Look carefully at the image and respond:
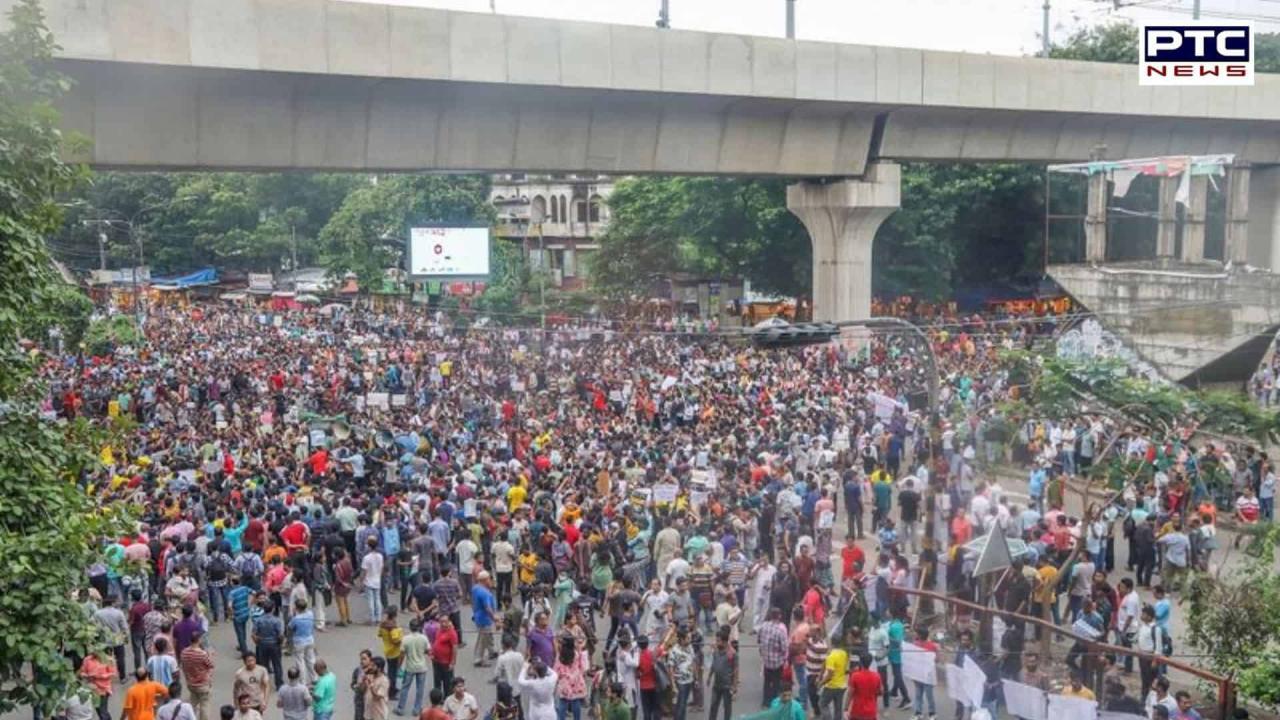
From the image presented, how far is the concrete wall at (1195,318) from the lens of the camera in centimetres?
2709

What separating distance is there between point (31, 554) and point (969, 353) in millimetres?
31149

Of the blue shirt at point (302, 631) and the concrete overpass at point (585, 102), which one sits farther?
the concrete overpass at point (585, 102)

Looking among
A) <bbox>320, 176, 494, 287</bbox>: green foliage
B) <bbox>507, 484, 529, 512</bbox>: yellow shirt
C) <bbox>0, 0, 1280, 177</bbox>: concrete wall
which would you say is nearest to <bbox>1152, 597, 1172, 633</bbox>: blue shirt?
<bbox>507, 484, 529, 512</bbox>: yellow shirt

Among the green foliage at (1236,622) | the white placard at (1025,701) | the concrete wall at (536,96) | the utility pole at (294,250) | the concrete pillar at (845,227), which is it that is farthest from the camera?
the utility pole at (294,250)

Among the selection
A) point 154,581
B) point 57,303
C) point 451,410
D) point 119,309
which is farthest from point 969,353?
point 119,309

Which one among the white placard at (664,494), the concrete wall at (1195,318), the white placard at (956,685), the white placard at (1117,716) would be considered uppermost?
the concrete wall at (1195,318)

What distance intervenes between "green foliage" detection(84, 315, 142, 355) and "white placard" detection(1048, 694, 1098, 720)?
3107cm

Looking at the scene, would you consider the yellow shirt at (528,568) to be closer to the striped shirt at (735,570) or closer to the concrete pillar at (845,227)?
the striped shirt at (735,570)

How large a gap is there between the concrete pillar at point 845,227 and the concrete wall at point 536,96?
2.16 ft

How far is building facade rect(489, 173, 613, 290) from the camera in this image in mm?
72375

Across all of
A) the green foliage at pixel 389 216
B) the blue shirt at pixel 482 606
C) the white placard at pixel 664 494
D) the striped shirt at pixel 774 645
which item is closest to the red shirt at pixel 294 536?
the blue shirt at pixel 482 606

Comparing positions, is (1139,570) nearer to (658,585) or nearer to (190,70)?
(658,585)

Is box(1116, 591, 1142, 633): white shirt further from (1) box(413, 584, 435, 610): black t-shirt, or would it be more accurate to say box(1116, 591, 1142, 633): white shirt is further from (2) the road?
(1) box(413, 584, 435, 610): black t-shirt

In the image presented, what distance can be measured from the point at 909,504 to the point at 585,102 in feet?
36.7
